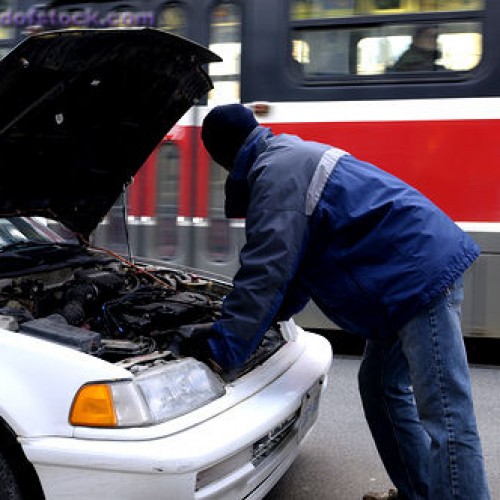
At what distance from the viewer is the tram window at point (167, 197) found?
625cm

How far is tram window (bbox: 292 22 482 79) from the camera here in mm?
5316

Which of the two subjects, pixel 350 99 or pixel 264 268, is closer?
pixel 264 268

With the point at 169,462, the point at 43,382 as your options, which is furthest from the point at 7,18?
the point at 169,462

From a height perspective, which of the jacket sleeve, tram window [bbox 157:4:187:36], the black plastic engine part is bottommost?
the black plastic engine part

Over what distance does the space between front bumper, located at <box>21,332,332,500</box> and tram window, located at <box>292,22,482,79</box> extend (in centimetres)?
373

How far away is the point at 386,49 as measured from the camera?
216 inches

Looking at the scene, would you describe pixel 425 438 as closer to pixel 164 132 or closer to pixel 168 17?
pixel 164 132

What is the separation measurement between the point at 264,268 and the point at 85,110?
1.59 meters

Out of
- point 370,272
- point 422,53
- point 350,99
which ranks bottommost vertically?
point 370,272

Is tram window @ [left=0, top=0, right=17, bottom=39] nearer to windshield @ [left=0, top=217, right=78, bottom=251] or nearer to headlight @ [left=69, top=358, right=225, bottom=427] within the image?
windshield @ [left=0, top=217, right=78, bottom=251]

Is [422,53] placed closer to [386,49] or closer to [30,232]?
[386,49]

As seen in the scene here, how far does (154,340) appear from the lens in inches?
114

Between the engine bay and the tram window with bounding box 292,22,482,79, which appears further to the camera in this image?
the tram window with bounding box 292,22,482,79

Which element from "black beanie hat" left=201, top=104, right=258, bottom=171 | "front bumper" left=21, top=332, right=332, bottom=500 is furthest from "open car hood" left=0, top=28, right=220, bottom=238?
"front bumper" left=21, top=332, right=332, bottom=500
